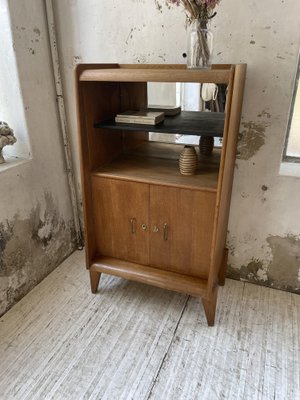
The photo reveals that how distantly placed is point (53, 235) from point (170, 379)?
114 centimetres

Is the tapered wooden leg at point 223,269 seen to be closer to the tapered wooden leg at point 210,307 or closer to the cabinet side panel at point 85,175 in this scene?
the tapered wooden leg at point 210,307

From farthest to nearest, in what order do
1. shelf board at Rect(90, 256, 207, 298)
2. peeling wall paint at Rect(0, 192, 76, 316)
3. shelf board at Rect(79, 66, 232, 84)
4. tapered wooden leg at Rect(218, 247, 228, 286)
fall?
tapered wooden leg at Rect(218, 247, 228, 286), peeling wall paint at Rect(0, 192, 76, 316), shelf board at Rect(90, 256, 207, 298), shelf board at Rect(79, 66, 232, 84)

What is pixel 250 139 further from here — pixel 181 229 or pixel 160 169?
pixel 181 229

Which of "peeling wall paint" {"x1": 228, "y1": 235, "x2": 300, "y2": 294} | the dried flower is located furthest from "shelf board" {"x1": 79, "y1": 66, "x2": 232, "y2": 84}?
"peeling wall paint" {"x1": 228, "y1": 235, "x2": 300, "y2": 294}

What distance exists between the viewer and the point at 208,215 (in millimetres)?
1389

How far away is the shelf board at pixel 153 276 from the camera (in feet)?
4.94

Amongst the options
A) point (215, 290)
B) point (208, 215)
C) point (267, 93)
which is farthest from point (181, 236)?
point (267, 93)

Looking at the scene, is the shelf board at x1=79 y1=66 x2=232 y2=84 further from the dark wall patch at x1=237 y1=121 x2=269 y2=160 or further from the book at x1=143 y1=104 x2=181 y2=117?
the dark wall patch at x1=237 y1=121 x2=269 y2=160

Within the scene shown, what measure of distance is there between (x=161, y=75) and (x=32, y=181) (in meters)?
1.00

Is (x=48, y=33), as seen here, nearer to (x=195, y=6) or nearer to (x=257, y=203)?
(x=195, y=6)

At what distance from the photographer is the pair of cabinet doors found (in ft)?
4.65

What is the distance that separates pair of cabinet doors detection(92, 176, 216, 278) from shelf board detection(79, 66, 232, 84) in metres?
0.47

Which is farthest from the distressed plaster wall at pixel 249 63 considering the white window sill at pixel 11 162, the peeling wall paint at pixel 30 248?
the peeling wall paint at pixel 30 248

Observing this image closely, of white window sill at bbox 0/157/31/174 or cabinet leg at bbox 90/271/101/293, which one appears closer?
white window sill at bbox 0/157/31/174
